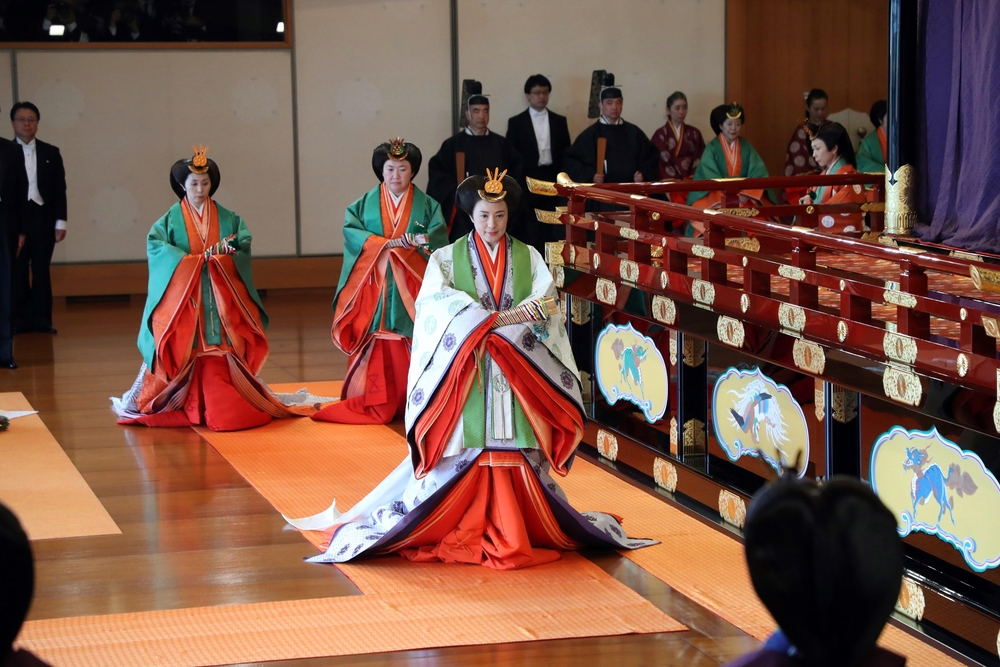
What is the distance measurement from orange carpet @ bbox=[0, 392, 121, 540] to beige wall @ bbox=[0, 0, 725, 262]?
5120mm

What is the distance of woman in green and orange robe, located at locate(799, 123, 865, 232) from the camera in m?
7.09

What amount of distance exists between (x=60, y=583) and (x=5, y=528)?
3.03 m

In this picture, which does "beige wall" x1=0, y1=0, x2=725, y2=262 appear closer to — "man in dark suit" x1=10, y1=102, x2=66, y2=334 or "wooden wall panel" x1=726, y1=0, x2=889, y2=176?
"wooden wall panel" x1=726, y1=0, x2=889, y2=176

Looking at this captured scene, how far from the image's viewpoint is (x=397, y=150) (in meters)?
6.74

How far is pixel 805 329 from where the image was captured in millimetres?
4461

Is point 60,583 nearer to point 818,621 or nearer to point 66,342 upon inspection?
point 818,621

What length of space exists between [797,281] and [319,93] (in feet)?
26.2

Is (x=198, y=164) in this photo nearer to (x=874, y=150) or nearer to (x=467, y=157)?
(x=467, y=157)

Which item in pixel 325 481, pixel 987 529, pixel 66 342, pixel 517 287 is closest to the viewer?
pixel 987 529

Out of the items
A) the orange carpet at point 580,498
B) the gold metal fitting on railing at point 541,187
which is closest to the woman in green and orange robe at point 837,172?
the gold metal fitting on railing at point 541,187

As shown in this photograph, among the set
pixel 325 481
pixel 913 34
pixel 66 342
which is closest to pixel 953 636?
pixel 325 481

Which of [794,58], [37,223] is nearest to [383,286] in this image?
[37,223]

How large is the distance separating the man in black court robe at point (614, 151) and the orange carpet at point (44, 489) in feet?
19.1

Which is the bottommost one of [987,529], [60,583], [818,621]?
[60,583]
